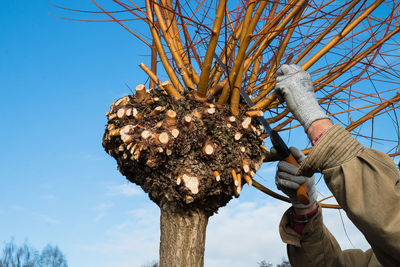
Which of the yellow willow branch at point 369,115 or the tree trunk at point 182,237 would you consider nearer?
the tree trunk at point 182,237

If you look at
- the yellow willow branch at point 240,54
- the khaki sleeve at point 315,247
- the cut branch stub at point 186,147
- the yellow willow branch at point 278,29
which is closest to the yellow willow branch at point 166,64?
the cut branch stub at point 186,147

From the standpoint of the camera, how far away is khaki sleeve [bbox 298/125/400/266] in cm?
133

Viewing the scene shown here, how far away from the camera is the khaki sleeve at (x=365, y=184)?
52.4 inches

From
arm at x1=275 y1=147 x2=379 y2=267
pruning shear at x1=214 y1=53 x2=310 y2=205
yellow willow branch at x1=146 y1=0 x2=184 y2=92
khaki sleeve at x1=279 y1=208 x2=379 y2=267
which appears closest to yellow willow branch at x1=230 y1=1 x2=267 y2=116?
pruning shear at x1=214 y1=53 x2=310 y2=205

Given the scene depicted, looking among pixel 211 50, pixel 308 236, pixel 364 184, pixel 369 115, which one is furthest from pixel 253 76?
pixel 364 184

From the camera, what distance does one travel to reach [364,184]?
4.46ft

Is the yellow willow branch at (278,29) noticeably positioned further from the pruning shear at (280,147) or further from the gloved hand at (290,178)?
the gloved hand at (290,178)

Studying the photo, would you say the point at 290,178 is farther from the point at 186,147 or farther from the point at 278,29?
the point at 278,29

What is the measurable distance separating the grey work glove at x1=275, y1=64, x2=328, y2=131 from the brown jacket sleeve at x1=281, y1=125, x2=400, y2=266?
20cm

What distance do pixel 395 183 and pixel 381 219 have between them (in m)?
0.15

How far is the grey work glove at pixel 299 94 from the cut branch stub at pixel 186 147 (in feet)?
0.77

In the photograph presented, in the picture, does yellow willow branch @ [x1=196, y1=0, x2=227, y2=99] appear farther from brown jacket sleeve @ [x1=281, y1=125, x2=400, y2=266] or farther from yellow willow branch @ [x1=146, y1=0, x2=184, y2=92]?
brown jacket sleeve @ [x1=281, y1=125, x2=400, y2=266]

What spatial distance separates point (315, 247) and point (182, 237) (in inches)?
35.8

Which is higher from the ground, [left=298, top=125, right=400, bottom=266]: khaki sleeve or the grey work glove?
the grey work glove
